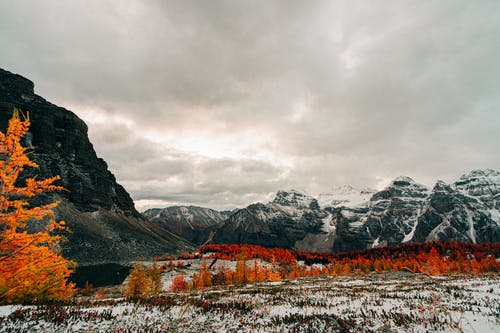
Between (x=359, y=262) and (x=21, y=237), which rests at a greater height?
(x=21, y=237)

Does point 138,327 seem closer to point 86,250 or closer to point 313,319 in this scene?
point 313,319

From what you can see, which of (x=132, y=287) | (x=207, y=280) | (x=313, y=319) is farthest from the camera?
(x=207, y=280)

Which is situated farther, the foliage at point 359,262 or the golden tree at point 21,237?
the foliage at point 359,262

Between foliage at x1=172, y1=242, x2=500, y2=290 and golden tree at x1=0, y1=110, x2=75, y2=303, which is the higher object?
golden tree at x1=0, y1=110, x2=75, y2=303

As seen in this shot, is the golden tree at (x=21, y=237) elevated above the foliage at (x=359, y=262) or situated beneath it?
elevated above

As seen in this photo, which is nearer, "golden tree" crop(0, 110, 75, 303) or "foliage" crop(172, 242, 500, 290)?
"golden tree" crop(0, 110, 75, 303)

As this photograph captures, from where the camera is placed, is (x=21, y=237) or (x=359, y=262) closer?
(x=21, y=237)

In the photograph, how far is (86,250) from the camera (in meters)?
162

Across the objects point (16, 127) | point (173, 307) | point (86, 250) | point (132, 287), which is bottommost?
point (86, 250)

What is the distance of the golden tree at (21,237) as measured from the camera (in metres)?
11.1

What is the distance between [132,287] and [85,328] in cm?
2904

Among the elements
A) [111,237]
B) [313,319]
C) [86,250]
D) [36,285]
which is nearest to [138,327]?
[313,319]

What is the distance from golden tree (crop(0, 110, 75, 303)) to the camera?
1113cm

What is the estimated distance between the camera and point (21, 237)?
11.1 metres
